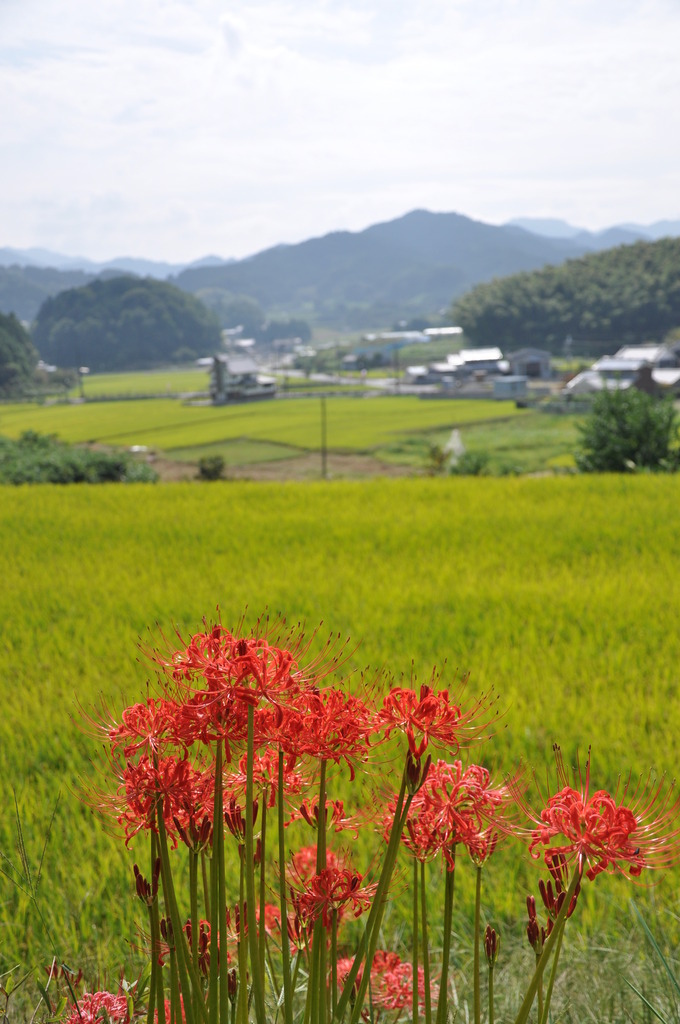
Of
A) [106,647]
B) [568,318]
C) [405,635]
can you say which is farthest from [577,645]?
[568,318]

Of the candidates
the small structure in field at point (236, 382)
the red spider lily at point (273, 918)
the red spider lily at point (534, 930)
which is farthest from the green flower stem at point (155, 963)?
the small structure in field at point (236, 382)

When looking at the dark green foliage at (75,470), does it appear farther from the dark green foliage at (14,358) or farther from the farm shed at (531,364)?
the farm shed at (531,364)

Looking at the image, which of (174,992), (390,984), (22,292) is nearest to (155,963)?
(174,992)

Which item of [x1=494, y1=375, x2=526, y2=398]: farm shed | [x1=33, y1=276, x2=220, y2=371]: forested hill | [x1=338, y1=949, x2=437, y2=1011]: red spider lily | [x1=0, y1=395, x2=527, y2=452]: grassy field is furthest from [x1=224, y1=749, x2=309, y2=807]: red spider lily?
[x1=33, y1=276, x2=220, y2=371]: forested hill

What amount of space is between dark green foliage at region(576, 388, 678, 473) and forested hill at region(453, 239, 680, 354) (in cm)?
6141

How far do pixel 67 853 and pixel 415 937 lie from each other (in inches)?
90.0

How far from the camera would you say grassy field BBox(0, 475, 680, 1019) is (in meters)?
2.83

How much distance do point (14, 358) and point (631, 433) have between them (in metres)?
58.1

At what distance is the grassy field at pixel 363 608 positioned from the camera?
2.83 m

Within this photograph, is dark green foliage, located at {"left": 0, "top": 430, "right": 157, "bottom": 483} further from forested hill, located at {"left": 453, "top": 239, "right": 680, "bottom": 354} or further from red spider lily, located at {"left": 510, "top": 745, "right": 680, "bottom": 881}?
forested hill, located at {"left": 453, "top": 239, "right": 680, "bottom": 354}

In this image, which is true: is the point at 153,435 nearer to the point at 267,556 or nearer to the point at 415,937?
the point at 267,556

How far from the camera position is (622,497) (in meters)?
8.66

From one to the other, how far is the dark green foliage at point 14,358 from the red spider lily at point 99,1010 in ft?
209

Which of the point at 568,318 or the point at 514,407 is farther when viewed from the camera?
the point at 568,318
